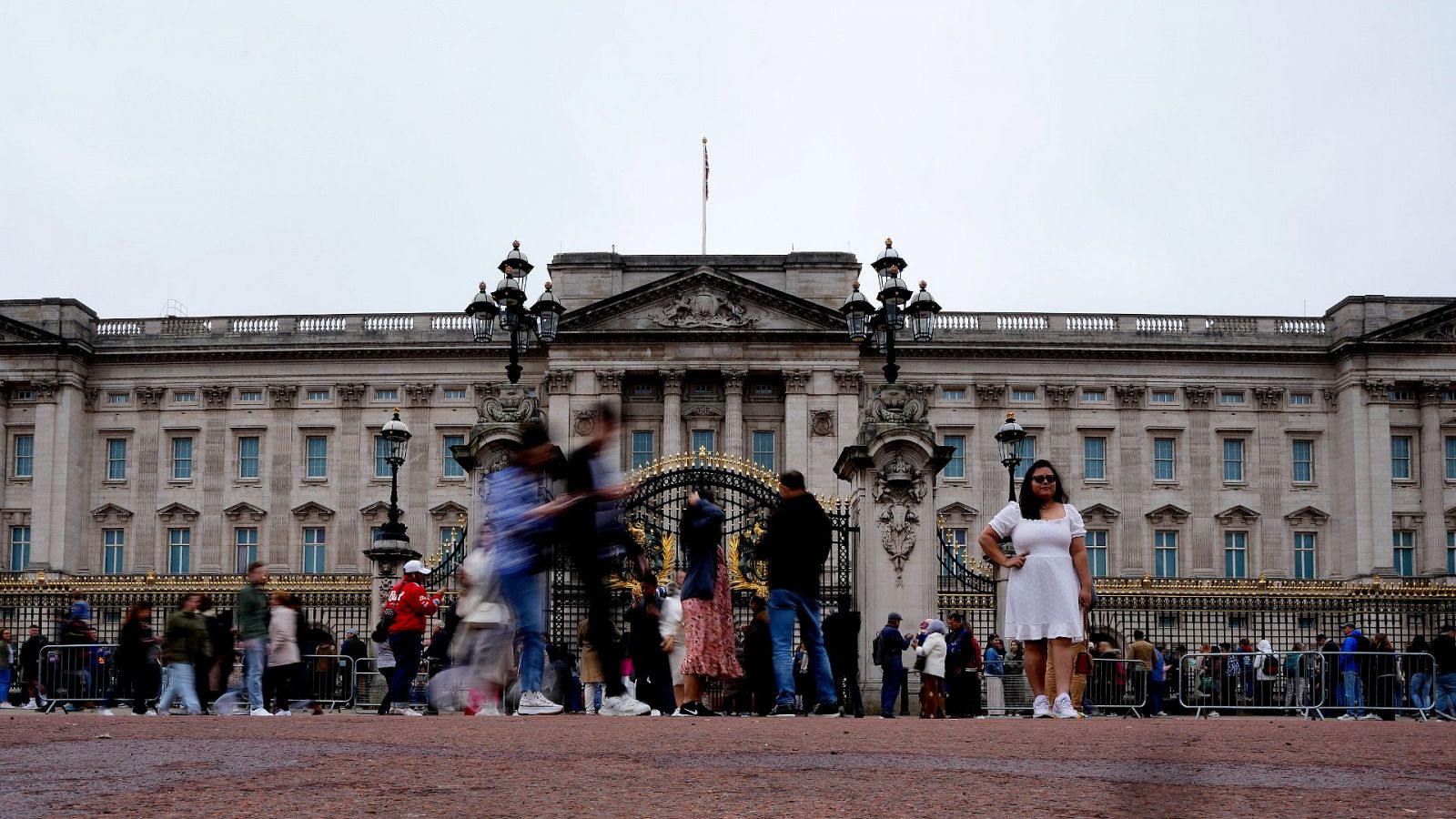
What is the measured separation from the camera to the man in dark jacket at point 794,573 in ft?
44.2

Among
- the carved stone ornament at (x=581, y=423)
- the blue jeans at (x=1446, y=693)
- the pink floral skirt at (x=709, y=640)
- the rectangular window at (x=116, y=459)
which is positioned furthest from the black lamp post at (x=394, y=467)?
the rectangular window at (x=116, y=459)

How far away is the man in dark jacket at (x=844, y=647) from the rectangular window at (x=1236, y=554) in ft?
143

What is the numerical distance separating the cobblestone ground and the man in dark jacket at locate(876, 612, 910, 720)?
7.99m

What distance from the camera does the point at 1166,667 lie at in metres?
26.5

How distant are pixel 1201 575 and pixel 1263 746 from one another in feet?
168

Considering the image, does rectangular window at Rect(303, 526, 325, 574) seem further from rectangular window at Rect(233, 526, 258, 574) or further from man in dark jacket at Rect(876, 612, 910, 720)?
man in dark jacket at Rect(876, 612, 910, 720)

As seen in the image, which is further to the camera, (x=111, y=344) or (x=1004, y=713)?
(x=111, y=344)

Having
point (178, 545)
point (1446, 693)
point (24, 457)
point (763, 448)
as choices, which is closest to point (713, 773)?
point (1446, 693)

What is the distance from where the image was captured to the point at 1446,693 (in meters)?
21.6

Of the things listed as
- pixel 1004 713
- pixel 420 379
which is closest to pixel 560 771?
pixel 1004 713

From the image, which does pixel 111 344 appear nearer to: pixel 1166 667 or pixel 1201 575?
pixel 1201 575

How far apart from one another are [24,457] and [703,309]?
26493 mm

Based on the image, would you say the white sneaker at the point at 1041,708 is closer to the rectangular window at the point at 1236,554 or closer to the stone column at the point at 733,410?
the stone column at the point at 733,410

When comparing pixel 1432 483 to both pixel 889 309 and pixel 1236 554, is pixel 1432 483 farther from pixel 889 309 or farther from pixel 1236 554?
pixel 889 309
